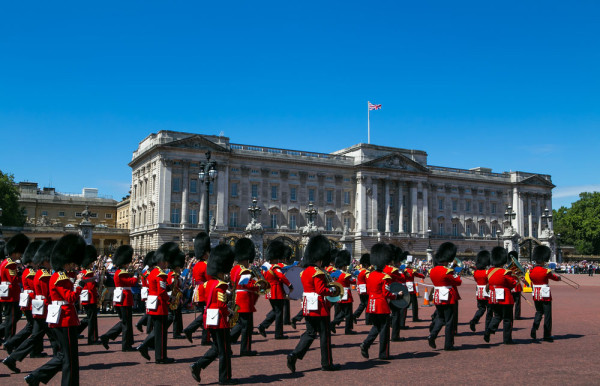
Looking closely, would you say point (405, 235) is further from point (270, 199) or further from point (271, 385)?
point (271, 385)

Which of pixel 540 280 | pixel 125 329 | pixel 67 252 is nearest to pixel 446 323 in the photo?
pixel 540 280

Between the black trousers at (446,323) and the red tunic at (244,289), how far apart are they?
147 inches

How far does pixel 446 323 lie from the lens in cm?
1205

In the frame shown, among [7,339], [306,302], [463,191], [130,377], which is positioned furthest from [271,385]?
[463,191]

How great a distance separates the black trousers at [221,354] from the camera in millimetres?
9047

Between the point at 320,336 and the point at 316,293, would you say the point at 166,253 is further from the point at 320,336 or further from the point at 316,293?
the point at 320,336

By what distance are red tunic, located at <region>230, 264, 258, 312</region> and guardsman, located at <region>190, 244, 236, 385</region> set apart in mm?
1217

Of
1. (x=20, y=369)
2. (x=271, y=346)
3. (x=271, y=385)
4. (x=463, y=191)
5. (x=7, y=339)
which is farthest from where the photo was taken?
(x=463, y=191)

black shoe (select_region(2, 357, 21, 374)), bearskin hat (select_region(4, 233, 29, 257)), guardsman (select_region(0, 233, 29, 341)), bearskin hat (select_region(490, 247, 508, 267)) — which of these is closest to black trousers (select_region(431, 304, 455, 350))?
bearskin hat (select_region(490, 247, 508, 267))

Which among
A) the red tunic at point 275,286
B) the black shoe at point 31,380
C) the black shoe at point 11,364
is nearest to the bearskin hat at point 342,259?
the red tunic at point 275,286

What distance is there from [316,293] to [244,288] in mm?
1620

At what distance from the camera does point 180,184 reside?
62.7 meters

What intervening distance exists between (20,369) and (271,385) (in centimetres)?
445

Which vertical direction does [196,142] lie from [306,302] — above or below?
above
